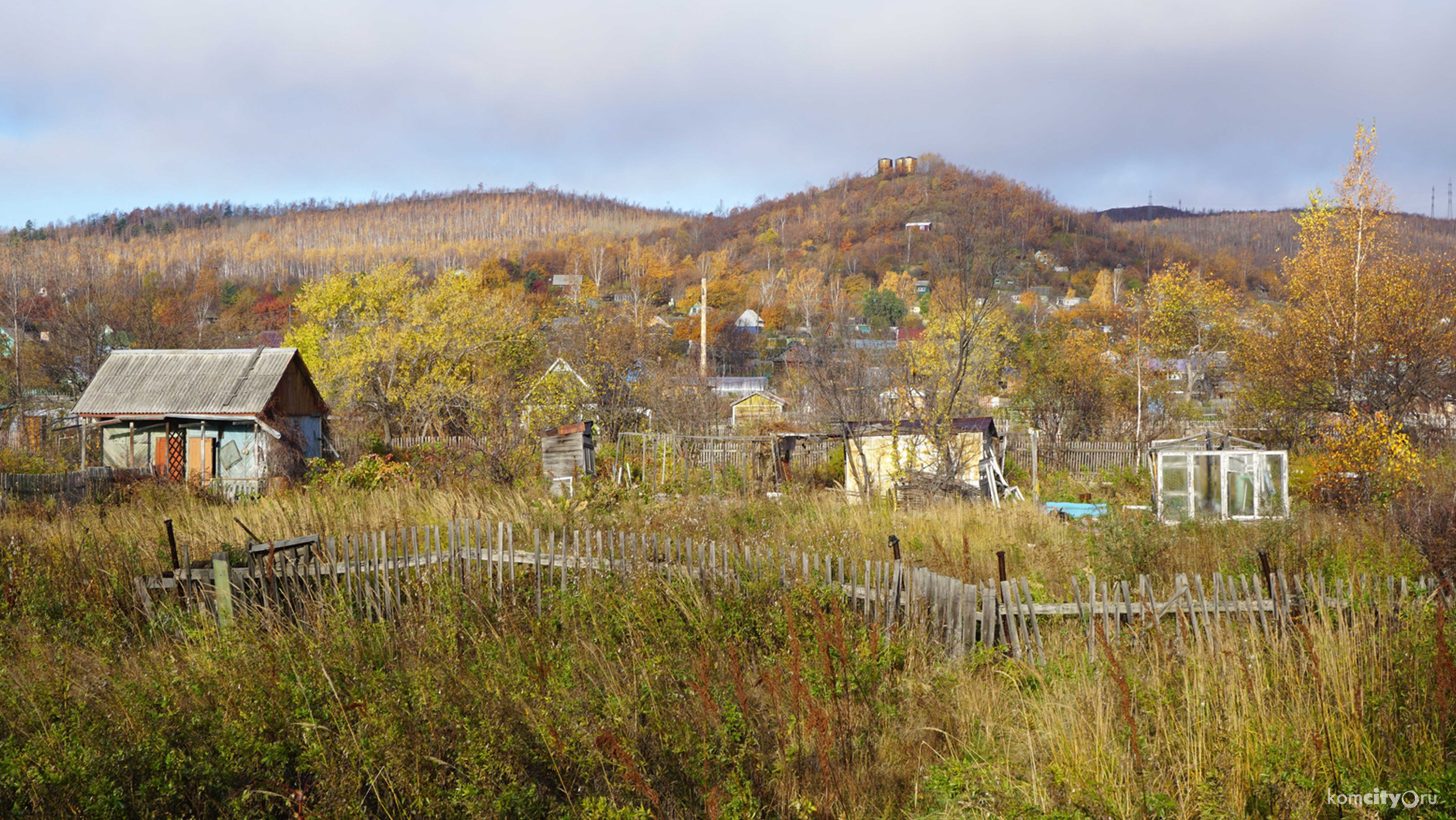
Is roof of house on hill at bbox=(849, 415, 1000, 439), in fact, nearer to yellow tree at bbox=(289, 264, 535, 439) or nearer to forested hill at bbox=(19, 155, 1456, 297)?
yellow tree at bbox=(289, 264, 535, 439)

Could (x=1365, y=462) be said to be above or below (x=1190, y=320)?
below

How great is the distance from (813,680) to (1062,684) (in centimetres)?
Answer: 129

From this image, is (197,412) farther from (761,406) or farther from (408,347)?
(761,406)

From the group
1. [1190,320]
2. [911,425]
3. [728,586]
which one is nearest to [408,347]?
[911,425]

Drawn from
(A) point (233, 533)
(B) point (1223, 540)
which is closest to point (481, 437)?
(A) point (233, 533)

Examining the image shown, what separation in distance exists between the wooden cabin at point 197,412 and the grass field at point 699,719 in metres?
16.2

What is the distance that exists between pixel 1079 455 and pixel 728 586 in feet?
65.7

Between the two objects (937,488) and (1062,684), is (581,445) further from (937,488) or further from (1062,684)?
(1062,684)

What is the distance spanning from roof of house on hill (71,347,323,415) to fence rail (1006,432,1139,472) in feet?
63.1

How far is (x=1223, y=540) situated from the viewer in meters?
9.07

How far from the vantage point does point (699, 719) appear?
3.99 m

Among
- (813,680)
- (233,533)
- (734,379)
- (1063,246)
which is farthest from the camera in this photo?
(1063,246)

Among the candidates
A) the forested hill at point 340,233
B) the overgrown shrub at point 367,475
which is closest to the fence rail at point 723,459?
the overgrown shrub at point 367,475

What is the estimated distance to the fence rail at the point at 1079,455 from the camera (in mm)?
23266
